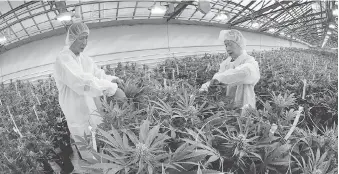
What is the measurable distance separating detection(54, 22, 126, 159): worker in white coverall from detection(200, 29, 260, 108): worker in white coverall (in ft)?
3.30

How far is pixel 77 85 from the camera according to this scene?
6.31 feet

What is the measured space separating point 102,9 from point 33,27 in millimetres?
3722

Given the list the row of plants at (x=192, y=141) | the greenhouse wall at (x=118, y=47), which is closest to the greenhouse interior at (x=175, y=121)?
the row of plants at (x=192, y=141)

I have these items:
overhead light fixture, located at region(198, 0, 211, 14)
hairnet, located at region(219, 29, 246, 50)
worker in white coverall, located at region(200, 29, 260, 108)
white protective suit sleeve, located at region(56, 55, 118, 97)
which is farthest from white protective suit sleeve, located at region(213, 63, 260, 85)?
overhead light fixture, located at region(198, 0, 211, 14)

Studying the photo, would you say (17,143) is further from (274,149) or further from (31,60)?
(31,60)

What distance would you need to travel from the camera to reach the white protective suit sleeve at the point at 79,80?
1.89 metres

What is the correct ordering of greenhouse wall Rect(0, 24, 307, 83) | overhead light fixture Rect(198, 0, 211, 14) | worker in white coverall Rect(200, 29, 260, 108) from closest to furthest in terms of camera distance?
worker in white coverall Rect(200, 29, 260, 108)
overhead light fixture Rect(198, 0, 211, 14)
greenhouse wall Rect(0, 24, 307, 83)

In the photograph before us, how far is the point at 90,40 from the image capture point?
1141 cm

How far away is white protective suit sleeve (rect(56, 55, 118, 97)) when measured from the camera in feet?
6.19

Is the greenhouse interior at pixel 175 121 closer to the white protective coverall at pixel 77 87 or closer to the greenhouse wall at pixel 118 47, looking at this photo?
the white protective coverall at pixel 77 87

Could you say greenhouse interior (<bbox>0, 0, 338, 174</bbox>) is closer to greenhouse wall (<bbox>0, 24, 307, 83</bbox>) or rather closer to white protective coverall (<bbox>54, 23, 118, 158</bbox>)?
white protective coverall (<bbox>54, 23, 118, 158</bbox>)

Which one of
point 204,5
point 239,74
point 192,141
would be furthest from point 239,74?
point 204,5

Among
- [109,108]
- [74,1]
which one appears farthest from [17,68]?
[109,108]

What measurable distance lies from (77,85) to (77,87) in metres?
0.02
